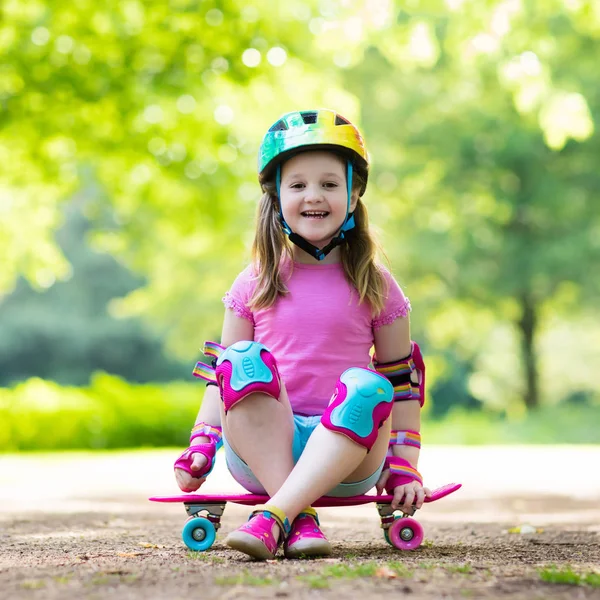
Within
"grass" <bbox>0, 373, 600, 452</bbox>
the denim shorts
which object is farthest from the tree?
the denim shorts

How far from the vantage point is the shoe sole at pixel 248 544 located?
2.51 metres

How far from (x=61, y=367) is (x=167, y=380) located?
9.95 ft

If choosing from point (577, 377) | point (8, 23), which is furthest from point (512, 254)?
point (8, 23)

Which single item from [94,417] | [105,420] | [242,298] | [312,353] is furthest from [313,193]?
[105,420]

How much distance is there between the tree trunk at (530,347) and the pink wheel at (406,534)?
16700 mm

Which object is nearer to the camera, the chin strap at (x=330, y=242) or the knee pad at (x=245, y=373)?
the knee pad at (x=245, y=373)

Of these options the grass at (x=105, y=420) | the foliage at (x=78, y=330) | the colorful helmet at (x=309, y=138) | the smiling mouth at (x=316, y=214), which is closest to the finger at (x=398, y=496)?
the smiling mouth at (x=316, y=214)

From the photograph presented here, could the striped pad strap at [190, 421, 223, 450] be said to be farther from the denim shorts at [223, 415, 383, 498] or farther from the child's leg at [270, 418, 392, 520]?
the child's leg at [270, 418, 392, 520]

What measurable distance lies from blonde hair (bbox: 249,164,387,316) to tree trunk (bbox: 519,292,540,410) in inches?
650

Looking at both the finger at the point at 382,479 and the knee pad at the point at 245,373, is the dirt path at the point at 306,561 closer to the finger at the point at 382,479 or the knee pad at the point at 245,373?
the finger at the point at 382,479

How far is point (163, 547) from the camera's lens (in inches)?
125

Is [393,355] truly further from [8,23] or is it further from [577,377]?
[577,377]

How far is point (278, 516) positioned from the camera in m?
2.65

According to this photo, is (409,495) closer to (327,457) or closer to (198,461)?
(327,457)
